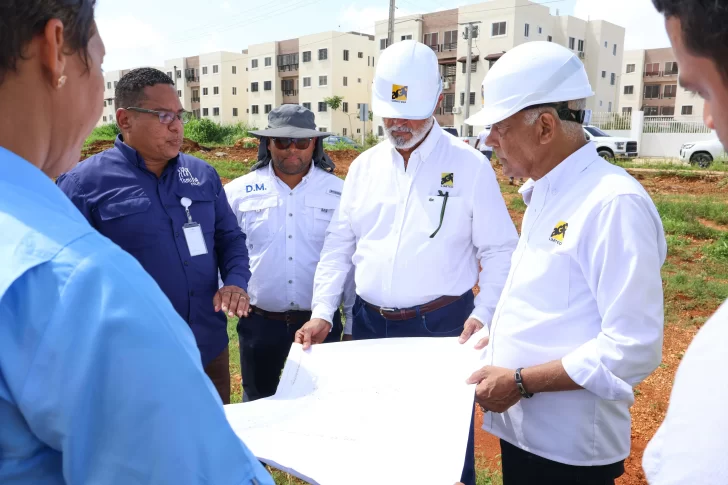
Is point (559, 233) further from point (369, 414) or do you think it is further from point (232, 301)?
point (232, 301)

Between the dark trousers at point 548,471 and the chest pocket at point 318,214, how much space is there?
1784 mm

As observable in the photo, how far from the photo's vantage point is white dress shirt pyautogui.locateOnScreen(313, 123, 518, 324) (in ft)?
9.39

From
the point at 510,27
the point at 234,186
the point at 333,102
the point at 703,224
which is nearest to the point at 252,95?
the point at 333,102

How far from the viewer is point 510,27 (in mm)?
41906

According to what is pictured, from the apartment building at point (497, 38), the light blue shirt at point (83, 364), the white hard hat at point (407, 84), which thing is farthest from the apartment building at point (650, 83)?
the light blue shirt at point (83, 364)

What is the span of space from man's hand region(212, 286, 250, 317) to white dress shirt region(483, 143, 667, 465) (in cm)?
119

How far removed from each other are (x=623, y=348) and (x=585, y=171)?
2.09ft

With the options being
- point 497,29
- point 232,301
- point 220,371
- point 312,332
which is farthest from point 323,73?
point 312,332

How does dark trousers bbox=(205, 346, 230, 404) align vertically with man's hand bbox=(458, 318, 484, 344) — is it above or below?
below

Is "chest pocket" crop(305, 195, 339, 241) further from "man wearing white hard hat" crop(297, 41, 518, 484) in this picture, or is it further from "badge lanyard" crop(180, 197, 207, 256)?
"badge lanyard" crop(180, 197, 207, 256)

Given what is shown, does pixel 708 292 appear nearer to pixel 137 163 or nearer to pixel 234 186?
pixel 234 186

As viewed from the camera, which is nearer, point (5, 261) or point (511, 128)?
point (5, 261)

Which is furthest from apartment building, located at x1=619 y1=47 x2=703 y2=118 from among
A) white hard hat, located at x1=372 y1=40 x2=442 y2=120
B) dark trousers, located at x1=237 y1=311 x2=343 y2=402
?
dark trousers, located at x1=237 y1=311 x2=343 y2=402

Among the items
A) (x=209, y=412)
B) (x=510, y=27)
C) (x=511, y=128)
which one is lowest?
(x=209, y=412)
